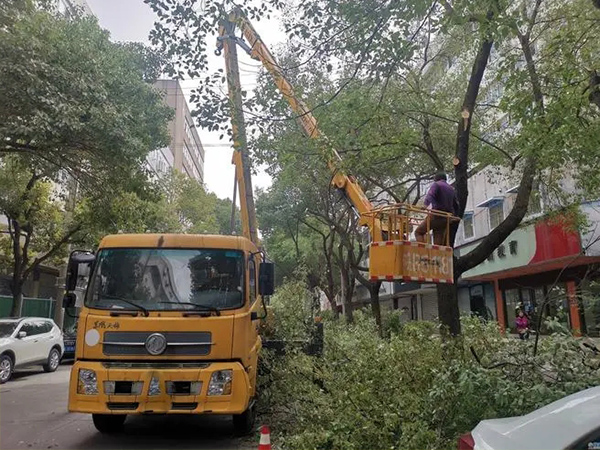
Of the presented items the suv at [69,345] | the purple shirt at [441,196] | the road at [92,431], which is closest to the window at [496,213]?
the purple shirt at [441,196]

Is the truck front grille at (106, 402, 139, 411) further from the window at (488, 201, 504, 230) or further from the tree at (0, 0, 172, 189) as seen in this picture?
the window at (488, 201, 504, 230)

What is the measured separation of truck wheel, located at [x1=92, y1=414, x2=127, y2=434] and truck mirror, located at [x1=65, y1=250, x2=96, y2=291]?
1802 mm

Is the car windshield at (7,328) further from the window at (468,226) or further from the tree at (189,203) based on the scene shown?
the window at (468,226)

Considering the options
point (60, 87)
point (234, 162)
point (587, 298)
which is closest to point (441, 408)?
point (587, 298)

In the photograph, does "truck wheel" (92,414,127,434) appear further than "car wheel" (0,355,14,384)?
No

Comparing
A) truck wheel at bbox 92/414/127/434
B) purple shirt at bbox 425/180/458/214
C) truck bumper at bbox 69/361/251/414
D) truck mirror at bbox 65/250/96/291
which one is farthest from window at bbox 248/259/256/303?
purple shirt at bbox 425/180/458/214

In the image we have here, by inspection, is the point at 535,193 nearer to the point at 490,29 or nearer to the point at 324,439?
the point at 490,29

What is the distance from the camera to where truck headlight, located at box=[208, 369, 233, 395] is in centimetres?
617

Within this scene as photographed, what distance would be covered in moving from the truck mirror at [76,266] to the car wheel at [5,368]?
7619 mm

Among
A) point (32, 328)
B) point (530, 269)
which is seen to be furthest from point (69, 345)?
point (530, 269)

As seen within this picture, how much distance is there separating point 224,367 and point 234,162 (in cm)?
660

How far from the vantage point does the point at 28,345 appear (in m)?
14.1

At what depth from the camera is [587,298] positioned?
18.6 ft

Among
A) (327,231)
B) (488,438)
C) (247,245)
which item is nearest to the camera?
(488,438)
